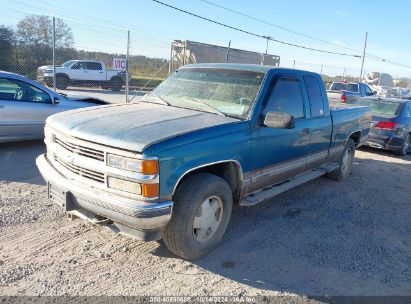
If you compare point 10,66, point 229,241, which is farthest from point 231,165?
point 10,66

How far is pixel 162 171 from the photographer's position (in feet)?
10.1

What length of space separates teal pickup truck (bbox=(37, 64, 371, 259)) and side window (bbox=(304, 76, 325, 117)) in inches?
1.2

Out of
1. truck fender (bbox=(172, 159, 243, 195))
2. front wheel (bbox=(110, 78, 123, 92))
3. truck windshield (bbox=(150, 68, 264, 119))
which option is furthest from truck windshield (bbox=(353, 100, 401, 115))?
front wheel (bbox=(110, 78, 123, 92))

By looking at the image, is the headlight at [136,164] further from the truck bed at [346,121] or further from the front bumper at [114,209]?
the truck bed at [346,121]

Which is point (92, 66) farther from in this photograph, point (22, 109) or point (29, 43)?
point (22, 109)

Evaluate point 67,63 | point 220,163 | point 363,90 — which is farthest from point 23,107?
point 363,90

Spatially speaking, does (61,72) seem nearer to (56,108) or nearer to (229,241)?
(56,108)

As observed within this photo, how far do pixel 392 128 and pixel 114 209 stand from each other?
332 inches

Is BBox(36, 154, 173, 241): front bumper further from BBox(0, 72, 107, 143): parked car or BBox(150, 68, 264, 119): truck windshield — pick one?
BBox(0, 72, 107, 143): parked car

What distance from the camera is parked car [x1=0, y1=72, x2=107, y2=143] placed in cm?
682

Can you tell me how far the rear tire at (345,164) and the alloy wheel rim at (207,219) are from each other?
3.59 meters

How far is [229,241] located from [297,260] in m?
0.76

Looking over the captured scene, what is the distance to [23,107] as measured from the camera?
700 centimetres

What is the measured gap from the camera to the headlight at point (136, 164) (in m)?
3.01
